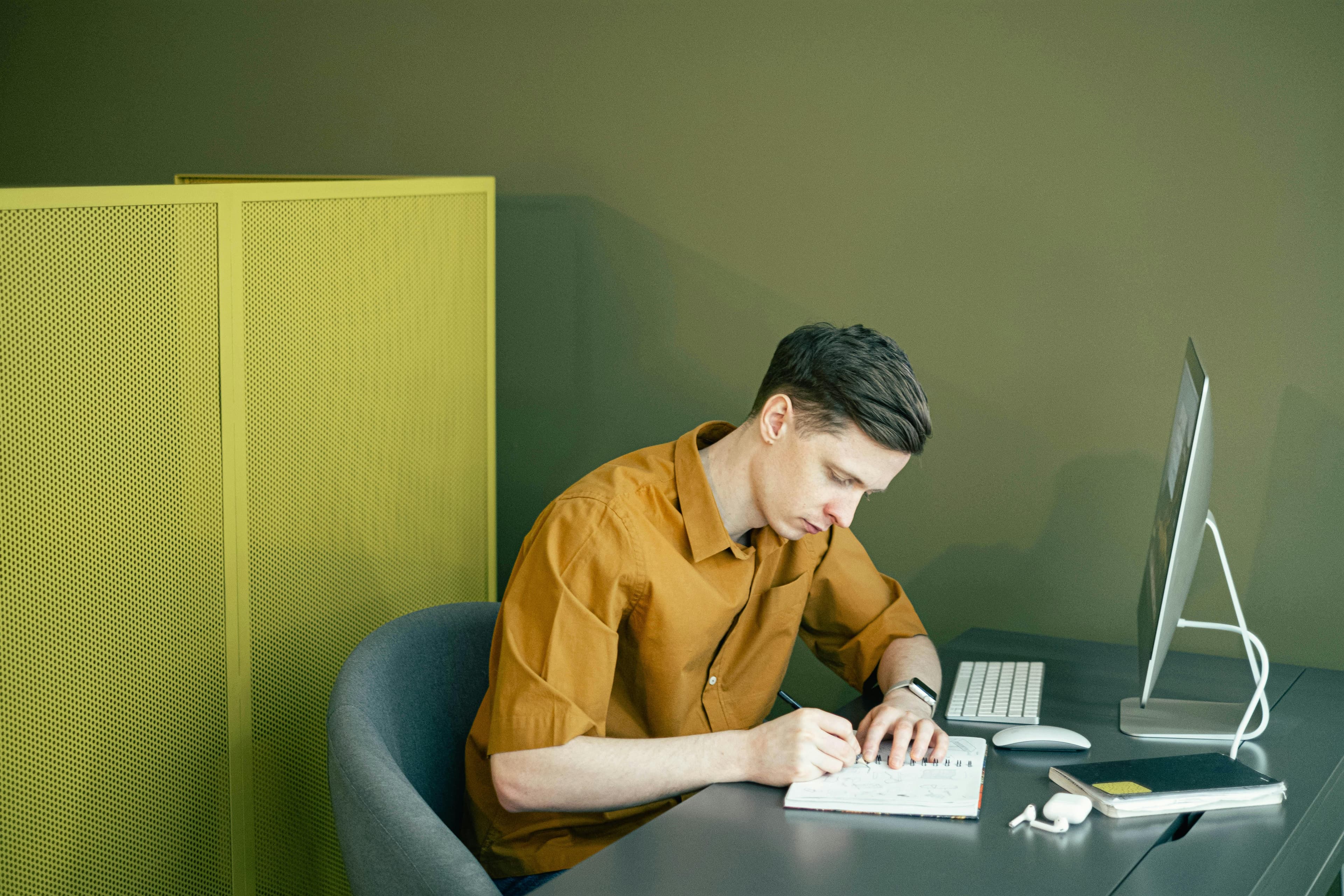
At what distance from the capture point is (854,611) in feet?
5.99

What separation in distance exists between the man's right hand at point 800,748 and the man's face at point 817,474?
0.26 metres

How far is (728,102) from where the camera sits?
93.1 inches

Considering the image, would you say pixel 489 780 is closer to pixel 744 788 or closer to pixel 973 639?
pixel 744 788

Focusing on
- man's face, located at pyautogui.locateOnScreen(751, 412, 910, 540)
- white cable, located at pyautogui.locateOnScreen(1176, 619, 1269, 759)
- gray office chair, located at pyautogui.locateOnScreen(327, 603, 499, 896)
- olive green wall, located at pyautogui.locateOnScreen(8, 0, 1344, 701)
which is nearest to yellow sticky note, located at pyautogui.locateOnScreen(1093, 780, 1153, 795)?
white cable, located at pyautogui.locateOnScreen(1176, 619, 1269, 759)

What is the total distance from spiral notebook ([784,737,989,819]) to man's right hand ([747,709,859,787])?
0.02m

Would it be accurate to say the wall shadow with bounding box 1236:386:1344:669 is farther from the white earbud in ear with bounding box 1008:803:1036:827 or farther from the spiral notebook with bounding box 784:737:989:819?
the white earbud in ear with bounding box 1008:803:1036:827

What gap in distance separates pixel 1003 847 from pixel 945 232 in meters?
1.31

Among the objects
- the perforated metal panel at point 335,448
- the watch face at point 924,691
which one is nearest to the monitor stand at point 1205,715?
the watch face at point 924,691

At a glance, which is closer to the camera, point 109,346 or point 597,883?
point 597,883

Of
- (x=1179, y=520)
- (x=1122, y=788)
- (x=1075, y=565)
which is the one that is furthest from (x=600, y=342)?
(x=1122, y=788)

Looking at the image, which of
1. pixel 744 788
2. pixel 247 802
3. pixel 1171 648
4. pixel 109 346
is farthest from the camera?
pixel 1171 648

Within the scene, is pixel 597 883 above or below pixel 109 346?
below

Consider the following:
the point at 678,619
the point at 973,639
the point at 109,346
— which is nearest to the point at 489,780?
the point at 678,619

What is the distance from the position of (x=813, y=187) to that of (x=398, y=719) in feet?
4.49
